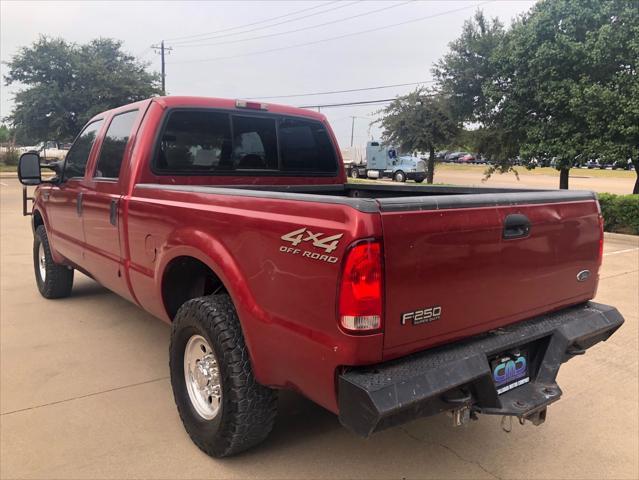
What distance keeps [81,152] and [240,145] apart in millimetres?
1622

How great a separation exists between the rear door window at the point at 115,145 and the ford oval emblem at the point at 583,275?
311cm

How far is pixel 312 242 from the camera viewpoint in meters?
2.11

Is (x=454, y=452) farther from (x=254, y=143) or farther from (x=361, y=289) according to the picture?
(x=254, y=143)

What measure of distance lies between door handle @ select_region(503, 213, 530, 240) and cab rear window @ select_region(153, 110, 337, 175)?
232 cm

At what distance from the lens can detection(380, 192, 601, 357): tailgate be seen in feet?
6.81

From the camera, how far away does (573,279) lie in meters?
2.86

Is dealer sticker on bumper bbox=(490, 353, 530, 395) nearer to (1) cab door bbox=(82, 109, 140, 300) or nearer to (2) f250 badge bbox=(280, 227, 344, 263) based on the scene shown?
(2) f250 badge bbox=(280, 227, 344, 263)

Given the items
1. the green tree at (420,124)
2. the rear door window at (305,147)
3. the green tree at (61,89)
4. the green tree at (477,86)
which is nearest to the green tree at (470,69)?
the green tree at (477,86)

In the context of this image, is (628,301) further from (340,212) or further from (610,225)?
(610,225)

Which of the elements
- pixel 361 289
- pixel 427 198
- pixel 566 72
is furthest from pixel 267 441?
pixel 566 72

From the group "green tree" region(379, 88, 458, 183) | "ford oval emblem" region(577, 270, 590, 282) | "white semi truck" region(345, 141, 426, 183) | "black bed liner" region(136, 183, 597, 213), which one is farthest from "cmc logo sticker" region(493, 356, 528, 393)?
"white semi truck" region(345, 141, 426, 183)

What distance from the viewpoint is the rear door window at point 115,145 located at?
392cm

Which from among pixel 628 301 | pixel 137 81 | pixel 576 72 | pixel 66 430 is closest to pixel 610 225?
pixel 576 72

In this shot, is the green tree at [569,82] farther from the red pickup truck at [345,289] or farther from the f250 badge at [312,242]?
the f250 badge at [312,242]
